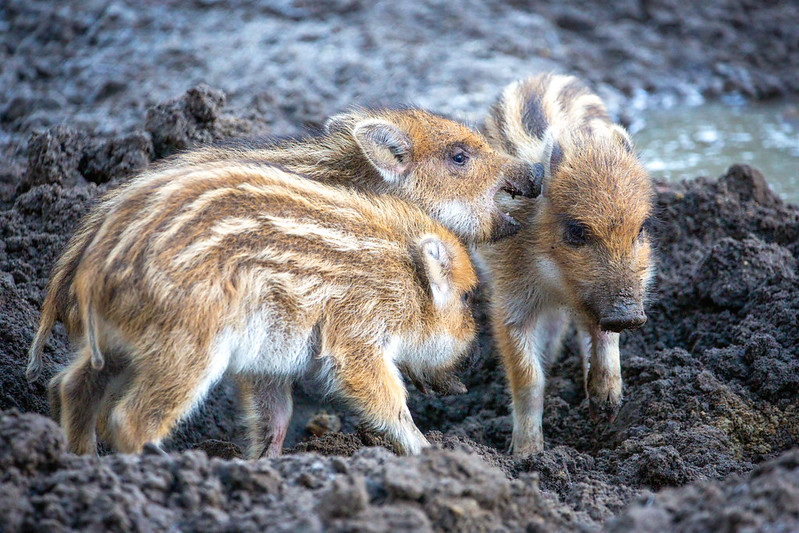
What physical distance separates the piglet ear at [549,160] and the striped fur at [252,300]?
0.67 metres

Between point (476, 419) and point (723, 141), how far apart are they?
437cm

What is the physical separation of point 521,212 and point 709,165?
10.8 feet

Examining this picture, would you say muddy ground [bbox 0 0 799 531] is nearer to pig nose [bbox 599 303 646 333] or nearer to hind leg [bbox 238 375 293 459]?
hind leg [bbox 238 375 293 459]

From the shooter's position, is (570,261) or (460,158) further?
(460,158)

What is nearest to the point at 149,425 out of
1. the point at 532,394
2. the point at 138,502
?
the point at 138,502

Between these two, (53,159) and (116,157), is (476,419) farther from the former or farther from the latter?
(53,159)

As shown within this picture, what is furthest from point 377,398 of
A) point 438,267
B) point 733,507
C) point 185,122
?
point 185,122

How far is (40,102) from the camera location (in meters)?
7.17

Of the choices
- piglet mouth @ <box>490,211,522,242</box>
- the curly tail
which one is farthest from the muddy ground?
piglet mouth @ <box>490,211,522,242</box>

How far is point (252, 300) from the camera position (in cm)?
326

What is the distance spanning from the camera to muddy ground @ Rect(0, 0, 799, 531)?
8.32ft

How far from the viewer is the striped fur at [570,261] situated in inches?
159

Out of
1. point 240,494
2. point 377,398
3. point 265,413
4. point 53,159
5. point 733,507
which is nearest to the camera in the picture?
point 733,507

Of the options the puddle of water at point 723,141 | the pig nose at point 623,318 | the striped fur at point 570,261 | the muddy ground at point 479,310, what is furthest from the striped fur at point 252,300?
the puddle of water at point 723,141
